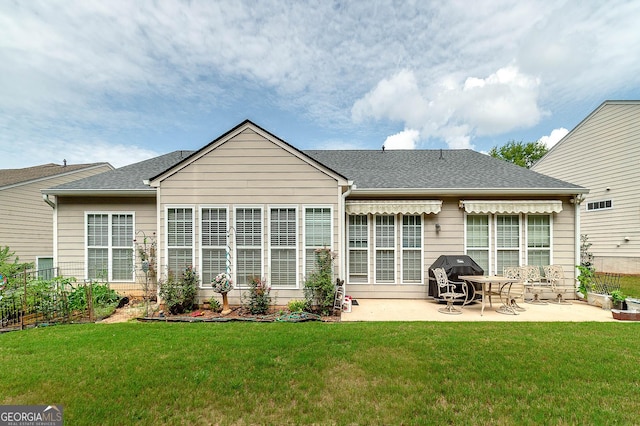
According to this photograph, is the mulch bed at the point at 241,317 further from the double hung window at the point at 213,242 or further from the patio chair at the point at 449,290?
the patio chair at the point at 449,290

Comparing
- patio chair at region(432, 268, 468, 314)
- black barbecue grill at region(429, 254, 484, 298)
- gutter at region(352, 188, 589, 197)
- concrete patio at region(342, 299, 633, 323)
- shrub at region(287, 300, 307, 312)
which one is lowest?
concrete patio at region(342, 299, 633, 323)

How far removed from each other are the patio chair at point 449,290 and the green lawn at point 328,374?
4.99 ft

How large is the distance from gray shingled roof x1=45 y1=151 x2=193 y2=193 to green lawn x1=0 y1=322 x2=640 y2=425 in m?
4.62

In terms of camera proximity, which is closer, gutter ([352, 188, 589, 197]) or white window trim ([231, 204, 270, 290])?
white window trim ([231, 204, 270, 290])

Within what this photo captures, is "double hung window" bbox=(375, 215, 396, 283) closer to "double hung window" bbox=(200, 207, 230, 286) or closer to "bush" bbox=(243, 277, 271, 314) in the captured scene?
"bush" bbox=(243, 277, 271, 314)

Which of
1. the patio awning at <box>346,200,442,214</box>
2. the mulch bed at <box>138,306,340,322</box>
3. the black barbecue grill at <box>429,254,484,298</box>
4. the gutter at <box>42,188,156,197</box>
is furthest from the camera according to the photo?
the patio awning at <box>346,200,442,214</box>

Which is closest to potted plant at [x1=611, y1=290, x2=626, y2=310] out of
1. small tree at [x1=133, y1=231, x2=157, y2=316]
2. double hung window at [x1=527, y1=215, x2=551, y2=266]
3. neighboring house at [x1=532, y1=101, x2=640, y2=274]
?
double hung window at [x1=527, y1=215, x2=551, y2=266]

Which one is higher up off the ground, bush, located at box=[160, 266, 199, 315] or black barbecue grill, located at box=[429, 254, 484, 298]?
black barbecue grill, located at box=[429, 254, 484, 298]

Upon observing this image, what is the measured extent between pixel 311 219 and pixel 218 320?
363 cm

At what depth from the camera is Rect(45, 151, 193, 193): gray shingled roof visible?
29.7ft

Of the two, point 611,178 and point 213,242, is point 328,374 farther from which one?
point 611,178

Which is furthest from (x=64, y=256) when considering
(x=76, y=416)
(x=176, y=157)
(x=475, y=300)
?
(x=475, y=300)

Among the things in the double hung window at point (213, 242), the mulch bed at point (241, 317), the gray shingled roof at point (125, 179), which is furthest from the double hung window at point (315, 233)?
the gray shingled roof at point (125, 179)

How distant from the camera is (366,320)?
23.1 ft
